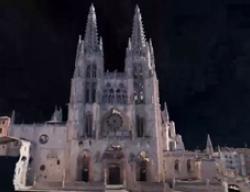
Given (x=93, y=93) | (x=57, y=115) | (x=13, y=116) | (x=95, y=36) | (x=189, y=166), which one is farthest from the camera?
(x=57, y=115)

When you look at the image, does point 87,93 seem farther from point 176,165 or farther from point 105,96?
point 176,165

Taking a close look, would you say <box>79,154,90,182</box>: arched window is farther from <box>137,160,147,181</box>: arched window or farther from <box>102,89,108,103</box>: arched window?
<box>102,89,108,103</box>: arched window

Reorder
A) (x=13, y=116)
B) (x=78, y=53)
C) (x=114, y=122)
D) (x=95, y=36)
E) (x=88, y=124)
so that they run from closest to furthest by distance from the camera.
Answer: (x=88, y=124) → (x=13, y=116) → (x=114, y=122) → (x=78, y=53) → (x=95, y=36)

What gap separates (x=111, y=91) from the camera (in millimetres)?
43781

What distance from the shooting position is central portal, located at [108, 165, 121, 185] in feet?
131

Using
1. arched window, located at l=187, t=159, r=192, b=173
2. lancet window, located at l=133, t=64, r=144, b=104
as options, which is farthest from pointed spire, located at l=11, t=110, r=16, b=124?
arched window, located at l=187, t=159, r=192, b=173

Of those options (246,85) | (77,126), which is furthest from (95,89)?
(246,85)

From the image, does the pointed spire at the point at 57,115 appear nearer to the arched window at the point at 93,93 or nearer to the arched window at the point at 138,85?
the arched window at the point at 93,93

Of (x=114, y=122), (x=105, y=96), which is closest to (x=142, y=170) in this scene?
(x=114, y=122)

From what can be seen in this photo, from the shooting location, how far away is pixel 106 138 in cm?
4009

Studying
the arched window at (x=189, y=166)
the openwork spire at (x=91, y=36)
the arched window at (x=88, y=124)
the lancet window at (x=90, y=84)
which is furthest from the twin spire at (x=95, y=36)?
the arched window at (x=189, y=166)

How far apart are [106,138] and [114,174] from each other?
4.55m

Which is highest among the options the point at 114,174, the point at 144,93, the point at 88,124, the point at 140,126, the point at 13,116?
the point at 144,93

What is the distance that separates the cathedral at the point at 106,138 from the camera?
38719mm
